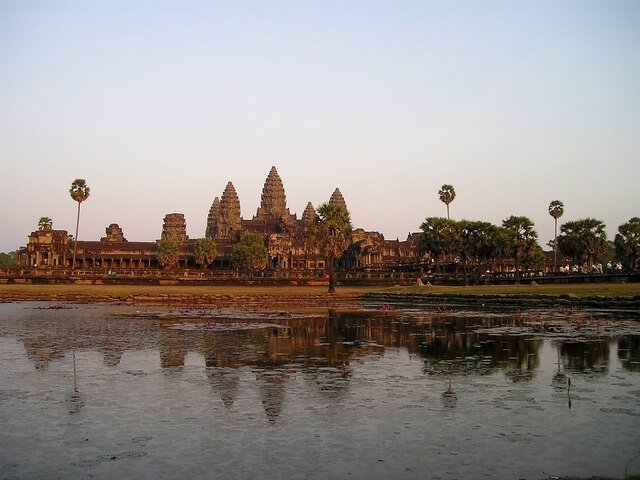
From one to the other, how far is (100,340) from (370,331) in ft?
38.1

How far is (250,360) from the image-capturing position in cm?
1936

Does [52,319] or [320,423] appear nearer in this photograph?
[320,423]

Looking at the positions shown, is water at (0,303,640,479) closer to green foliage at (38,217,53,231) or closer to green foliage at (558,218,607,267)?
green foliage at (558,218,607,267)

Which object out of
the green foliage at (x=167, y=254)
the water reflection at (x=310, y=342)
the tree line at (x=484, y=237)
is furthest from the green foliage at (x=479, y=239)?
the green foliage at (x=167, y=254)

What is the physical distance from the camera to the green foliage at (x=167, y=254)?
140 meters

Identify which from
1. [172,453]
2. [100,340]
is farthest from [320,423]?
[100,340]

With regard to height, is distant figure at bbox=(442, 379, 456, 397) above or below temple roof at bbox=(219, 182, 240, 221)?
below

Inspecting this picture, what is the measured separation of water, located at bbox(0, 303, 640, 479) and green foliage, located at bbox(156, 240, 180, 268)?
381 feet

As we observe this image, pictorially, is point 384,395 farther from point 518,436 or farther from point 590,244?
point 590,244

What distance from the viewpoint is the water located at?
30.4ft

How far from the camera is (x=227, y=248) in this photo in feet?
520

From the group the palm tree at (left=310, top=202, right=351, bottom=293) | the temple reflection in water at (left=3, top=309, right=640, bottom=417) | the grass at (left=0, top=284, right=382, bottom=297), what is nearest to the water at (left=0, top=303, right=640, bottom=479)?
the temple reflection in water at (left=3, top=309, right=640, bottom=417)

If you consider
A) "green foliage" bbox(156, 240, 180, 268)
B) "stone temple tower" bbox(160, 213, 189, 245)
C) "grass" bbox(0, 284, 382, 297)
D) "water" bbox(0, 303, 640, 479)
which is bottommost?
"water" bbox(0, 303, 640, 479)

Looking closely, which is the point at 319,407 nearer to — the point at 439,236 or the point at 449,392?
the point at 449,392
